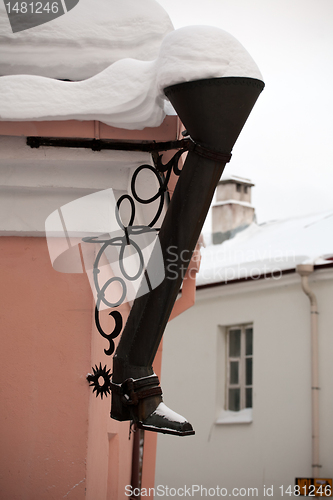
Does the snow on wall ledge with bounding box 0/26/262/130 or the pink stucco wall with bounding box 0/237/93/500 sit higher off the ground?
the snow on wall ledge with bounding box 0/26/262/130


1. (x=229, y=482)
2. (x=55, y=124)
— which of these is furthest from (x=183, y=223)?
(x=229, y=482)

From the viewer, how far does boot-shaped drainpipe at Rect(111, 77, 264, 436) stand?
194 centimetres

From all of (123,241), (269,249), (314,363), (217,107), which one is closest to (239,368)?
(314,363)

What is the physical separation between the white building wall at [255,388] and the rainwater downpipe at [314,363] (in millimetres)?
88

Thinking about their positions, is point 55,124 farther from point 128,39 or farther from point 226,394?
point 226,394

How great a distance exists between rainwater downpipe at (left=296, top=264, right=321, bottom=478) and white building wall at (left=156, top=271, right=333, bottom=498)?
Answer: 0.29ft

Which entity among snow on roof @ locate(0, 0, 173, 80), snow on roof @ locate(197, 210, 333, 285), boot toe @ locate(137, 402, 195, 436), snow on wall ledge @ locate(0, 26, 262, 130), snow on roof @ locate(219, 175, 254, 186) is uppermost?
snow on roof @ locate(219, 175, 254, 186)

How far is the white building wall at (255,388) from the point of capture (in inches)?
352

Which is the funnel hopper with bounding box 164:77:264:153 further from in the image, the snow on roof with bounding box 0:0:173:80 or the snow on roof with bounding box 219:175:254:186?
the snow on roof with bounding box 219:175:254:186

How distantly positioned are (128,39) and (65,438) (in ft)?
5.80

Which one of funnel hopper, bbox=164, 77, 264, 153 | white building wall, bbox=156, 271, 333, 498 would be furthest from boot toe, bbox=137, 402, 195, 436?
white building wall, bbox=156, 271, 333, 498

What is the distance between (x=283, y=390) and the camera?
366 inches

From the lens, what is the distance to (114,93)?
2.27m

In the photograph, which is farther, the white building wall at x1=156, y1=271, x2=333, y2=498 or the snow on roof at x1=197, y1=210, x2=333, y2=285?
the snow on roof at x1=197, y1=210, x2=333, y2=285
